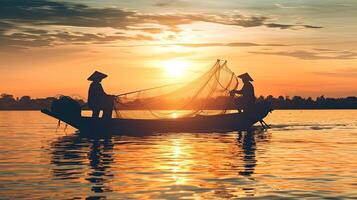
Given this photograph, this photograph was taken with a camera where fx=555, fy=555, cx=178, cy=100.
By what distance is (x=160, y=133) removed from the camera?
43.1 m

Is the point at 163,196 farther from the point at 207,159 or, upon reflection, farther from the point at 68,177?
the point at 207,159

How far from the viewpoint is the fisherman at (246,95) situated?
138 feet

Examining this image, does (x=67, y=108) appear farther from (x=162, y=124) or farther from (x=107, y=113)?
(x=162, y=124)

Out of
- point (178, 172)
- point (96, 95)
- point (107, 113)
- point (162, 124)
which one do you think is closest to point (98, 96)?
point (96, 95)

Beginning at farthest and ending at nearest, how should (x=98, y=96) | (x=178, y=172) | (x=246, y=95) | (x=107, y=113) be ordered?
(x=246, y=95), (x=107, y=113), (x=98, y=96), (x=178, y=172)

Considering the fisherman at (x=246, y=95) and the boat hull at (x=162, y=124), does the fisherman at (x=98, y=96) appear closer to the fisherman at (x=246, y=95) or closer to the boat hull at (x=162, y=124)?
the boat hull at (x=162, y=124)

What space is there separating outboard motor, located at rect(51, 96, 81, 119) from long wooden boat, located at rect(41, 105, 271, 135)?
0.22 meters

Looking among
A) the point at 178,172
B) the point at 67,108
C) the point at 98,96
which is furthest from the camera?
the point at 67,108

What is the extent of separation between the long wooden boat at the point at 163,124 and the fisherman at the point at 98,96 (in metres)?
1.11

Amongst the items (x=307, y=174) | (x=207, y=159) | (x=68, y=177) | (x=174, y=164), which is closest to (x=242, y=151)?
(x=207, y=159)

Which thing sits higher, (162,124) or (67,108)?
(67,108)

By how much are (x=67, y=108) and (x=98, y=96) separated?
115 inches

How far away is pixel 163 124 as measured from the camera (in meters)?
40.0

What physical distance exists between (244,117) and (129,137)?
945 cm
